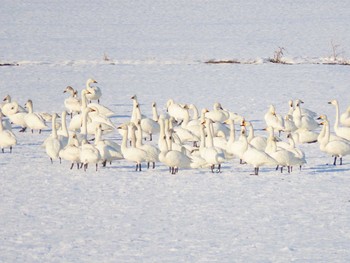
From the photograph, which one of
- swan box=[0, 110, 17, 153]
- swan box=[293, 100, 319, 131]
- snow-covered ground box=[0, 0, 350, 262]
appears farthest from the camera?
swan box=[293, 100, 319, 131]

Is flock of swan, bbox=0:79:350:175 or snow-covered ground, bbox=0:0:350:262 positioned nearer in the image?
snow-covered ground, bbox=0:0:350:262

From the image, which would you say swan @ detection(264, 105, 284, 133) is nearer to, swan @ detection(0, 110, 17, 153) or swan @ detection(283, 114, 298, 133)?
swan @ detection(283, 114, 298, 133)

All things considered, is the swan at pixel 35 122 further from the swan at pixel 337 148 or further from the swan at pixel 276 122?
the swan at pixel 337 148

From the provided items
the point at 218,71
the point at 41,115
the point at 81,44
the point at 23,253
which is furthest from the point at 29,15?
the point at 23,253

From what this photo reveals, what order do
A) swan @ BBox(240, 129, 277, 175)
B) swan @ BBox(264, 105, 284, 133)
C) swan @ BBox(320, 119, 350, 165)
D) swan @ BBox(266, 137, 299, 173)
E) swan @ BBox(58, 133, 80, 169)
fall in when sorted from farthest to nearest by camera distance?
swan @ BBox(264, 105, 284, 133), swan @ BBox(320, 119, 350, 165), swan @ BBox(58, 133, 80, 169), swan @ BBox(266, 137, 299, 173), swan @ BBox(240, 129, 277, 175)

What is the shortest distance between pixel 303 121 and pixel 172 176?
430 centimetres

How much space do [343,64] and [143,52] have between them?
6840 mm

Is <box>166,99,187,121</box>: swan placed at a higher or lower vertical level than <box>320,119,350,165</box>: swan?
higher

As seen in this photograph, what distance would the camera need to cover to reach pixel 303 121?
1514cm

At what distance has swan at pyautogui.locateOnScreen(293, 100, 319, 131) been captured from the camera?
1508 cm

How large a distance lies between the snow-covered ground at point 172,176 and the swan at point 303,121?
70 centimetres

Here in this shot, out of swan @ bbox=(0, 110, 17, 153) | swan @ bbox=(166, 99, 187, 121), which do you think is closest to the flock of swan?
swan @ bbox=(0, 110, 17, 153)

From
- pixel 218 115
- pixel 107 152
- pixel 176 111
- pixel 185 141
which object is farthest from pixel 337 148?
pixel 176 111

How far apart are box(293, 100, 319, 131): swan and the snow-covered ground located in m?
0.70
